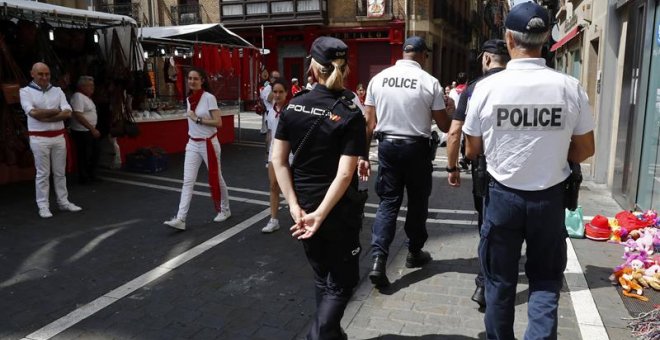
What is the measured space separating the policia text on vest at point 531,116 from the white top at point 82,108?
748 centimetres

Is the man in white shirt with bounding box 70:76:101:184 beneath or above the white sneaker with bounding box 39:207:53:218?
above

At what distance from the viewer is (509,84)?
104 inches

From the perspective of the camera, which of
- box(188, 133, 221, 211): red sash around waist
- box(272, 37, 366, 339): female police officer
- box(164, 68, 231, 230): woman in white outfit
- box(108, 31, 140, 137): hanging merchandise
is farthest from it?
box(108, 31, 140, 137): hanging merchandise

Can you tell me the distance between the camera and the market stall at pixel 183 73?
11125 millimetres

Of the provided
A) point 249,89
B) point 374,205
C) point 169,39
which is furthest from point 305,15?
point 374,205

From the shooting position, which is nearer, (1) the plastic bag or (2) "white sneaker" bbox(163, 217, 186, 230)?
(1) the plastic bag

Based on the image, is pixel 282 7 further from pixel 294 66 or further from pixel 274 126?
pixel 274 126

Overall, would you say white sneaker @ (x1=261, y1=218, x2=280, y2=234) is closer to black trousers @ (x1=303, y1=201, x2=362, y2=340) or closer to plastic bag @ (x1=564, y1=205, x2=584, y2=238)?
black trousers @ (x1=303, y1=201, x2=362, y2=340)

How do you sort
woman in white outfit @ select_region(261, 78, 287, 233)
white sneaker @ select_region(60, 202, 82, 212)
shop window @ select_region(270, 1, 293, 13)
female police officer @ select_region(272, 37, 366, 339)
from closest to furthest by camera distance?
female police officer @ select_region(272, 37, 366, 339) < woman in white outfit @ select_region(261, 78, 287, 233) < white sneaker @ select_region(60, 202, 82, 212) < shop window @ select_region(270, 1, 293, 13)

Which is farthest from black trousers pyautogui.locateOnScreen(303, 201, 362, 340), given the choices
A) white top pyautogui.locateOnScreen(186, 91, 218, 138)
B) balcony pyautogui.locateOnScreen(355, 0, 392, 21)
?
balcony pyautogui.locateOnScreen(355, 0, 392, 21)

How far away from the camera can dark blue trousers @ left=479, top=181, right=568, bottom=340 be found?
8.77 ft

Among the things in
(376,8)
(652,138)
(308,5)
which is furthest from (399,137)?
(308,5)

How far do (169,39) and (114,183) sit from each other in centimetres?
456

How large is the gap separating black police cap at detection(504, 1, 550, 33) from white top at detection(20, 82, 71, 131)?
19.0 feet
